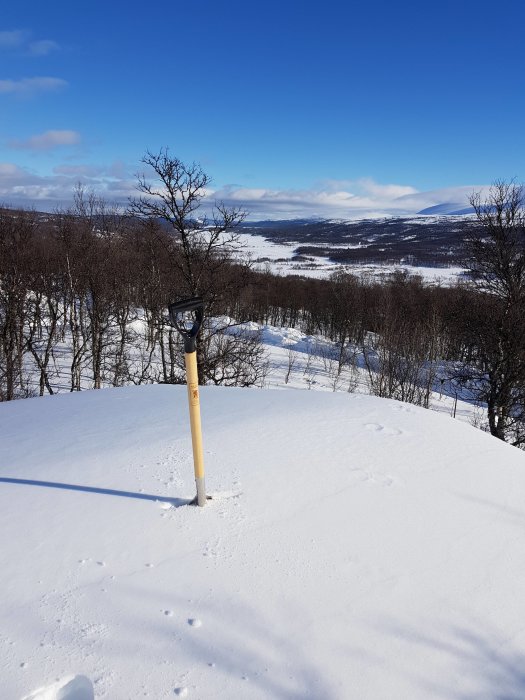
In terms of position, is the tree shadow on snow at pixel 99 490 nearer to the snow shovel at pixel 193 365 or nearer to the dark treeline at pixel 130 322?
the snow shovel at pixel 193 365

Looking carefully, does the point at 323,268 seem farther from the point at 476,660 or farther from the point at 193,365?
the point at 476,660

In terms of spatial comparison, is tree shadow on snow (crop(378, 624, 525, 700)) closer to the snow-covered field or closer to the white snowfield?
the white snowfield

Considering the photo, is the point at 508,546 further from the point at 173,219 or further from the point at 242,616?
the point at 173,219

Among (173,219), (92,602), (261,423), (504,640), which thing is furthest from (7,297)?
(504,640)

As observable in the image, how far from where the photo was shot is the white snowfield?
176 cm

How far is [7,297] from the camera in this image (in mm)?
18000

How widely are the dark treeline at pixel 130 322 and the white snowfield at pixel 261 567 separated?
9.52 meters

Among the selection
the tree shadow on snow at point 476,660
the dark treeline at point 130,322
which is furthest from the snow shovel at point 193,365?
the dark treeline at point 130,322

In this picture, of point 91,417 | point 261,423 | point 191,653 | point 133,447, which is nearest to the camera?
point 191,653

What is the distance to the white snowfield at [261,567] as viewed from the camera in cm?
176

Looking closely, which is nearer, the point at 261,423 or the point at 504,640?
the point at 504,640

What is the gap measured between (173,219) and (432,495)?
1226 centimetres

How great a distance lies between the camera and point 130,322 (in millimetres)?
24938

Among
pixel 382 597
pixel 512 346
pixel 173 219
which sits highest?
pixel 173 219
